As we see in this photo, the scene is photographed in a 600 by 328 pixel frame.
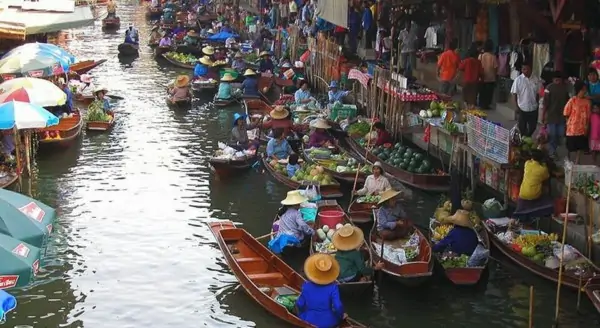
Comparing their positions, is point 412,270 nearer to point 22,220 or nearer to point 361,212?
point 361,212

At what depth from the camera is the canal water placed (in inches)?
Answer: 458

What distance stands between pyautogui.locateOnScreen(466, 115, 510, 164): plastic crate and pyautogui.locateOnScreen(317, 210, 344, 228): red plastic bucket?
2867 millimetres

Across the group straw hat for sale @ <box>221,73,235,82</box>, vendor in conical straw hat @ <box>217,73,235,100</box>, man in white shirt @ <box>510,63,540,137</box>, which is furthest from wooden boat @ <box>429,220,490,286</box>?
straw hat for sale @ <box>221,73,235,82</box>

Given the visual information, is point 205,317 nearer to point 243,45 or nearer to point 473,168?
point 473,168

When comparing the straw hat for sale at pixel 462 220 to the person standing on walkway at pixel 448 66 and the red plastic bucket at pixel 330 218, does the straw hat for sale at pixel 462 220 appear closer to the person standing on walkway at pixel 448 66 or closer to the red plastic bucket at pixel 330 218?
the red plastic bucket at pixel 330 218

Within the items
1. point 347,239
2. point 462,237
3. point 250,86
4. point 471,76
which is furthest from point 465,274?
point 250,86

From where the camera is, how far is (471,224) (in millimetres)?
12492

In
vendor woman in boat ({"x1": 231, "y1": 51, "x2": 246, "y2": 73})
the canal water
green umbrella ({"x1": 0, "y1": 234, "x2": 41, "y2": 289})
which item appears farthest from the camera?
vendor woman in boat ({"x1": 231, "y1": 51, "x2": 246, "y2": 73})

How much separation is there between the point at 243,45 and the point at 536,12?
68.9 ft

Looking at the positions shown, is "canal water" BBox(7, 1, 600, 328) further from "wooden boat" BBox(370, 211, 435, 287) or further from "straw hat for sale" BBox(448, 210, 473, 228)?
"straw hat for sale" BBox(448, 210, 473, 228)

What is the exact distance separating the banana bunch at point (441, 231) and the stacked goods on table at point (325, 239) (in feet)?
4.93

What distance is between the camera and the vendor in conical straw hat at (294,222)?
523 inches

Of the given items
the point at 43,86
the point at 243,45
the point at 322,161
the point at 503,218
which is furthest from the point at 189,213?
the point at 243,45

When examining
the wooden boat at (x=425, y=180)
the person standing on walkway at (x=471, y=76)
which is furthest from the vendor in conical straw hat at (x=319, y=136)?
the person standing on walkway at (x=471, y=76)
